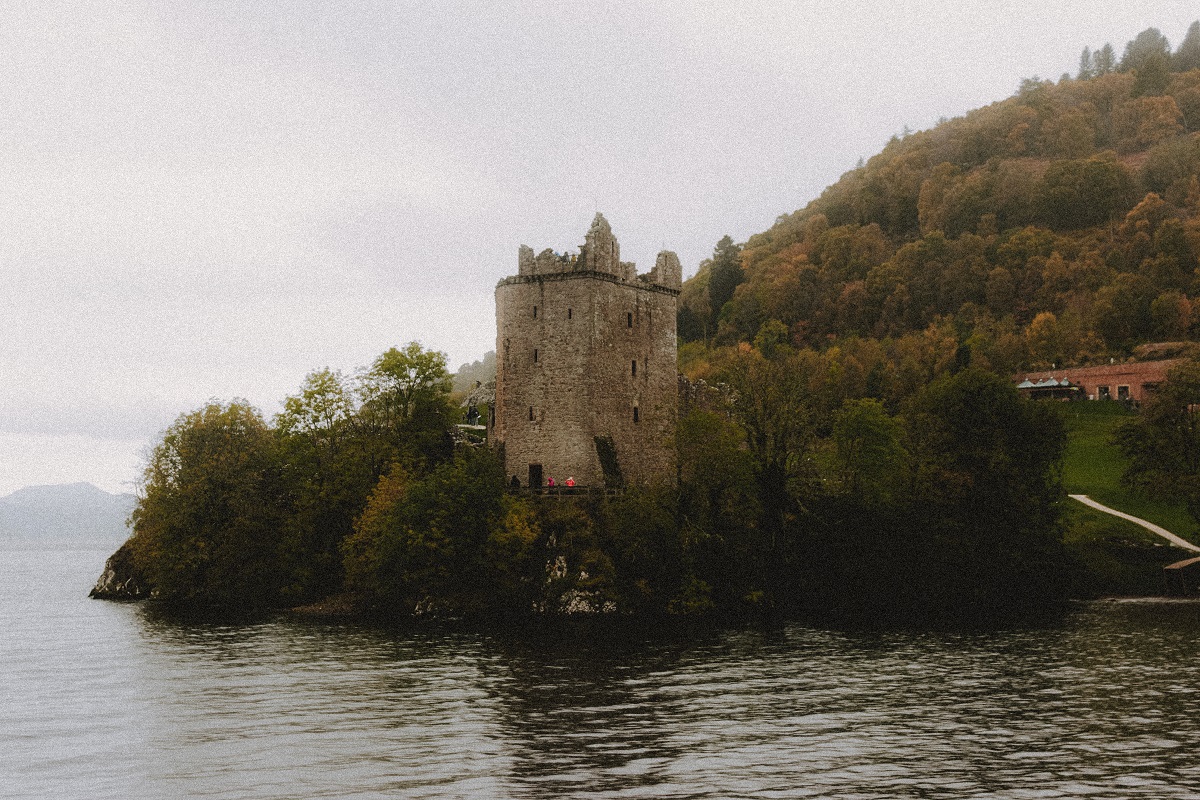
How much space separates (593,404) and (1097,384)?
64.7 meters

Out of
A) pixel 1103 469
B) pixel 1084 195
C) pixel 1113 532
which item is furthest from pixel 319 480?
pixel 1084 195

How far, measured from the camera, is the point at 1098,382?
327 ft

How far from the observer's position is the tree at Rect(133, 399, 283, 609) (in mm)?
55656

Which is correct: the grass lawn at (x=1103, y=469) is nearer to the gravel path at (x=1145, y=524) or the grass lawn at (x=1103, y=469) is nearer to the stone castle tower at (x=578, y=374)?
the gravel path at (x=1145, y=524)

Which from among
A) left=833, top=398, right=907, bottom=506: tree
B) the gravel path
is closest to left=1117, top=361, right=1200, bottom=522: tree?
the gravel path

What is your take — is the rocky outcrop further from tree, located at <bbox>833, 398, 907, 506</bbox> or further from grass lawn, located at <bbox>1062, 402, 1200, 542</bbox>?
grass lawn, located at <bbox>1062, 402, 1200, 542</bbox>

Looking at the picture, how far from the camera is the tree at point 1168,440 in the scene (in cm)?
6081

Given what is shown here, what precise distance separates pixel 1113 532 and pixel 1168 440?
7.96 meters

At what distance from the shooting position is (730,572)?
1937 inches

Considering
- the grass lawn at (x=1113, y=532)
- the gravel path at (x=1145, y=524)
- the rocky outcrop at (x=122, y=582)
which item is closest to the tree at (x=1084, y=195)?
the grass lawn at (x=1113, y=532)

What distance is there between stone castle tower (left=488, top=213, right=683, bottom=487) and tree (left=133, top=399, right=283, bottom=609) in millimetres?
13510

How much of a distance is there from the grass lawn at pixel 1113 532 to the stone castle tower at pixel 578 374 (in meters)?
21.8

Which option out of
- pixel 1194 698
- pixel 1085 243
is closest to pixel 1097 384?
pixel 1085 243

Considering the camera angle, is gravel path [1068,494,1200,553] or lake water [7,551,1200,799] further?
gravel path [1068,494,1200,553]
